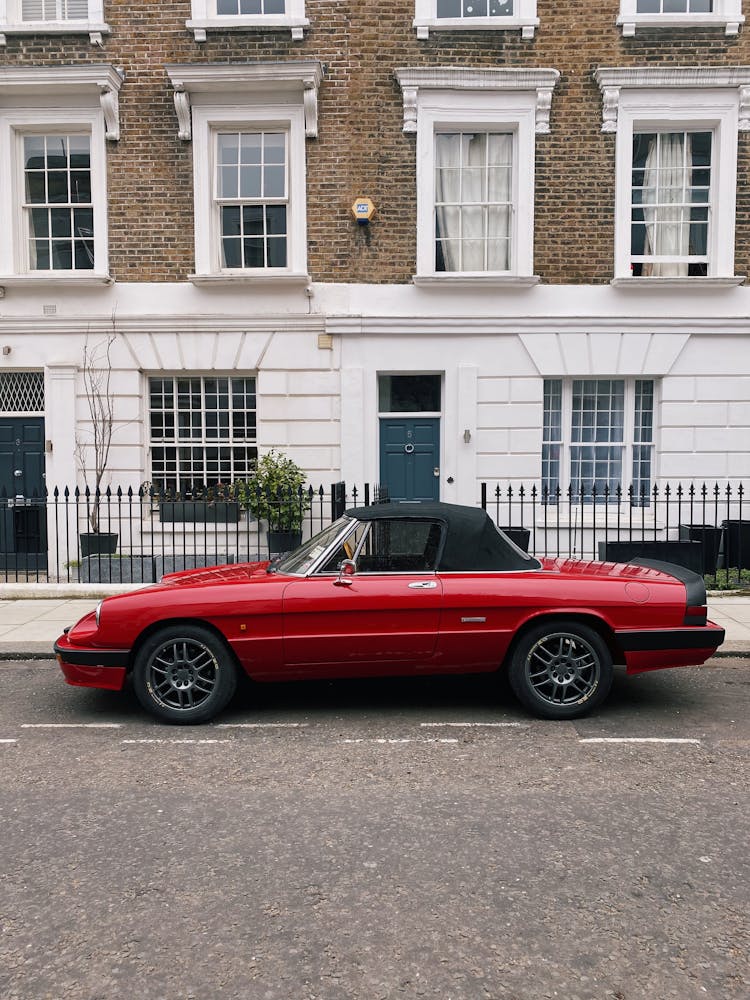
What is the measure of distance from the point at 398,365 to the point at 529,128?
13.5ft

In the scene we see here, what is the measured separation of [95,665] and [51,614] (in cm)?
425

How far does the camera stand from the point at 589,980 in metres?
2.83

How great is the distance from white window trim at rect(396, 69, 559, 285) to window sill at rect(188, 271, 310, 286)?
1825 mm

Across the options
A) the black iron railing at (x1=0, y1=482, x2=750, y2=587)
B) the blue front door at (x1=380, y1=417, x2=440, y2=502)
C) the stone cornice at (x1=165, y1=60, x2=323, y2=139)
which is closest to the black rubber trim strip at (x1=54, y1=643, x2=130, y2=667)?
the black iron railing at (x1=0, y1=482, x2=750, y2=587)

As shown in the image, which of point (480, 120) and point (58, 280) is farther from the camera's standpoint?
point (58, 280)

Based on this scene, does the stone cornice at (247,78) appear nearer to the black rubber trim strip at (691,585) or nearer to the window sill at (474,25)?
the window sill at (474,25)

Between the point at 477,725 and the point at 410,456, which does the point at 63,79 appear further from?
the point at 477,725

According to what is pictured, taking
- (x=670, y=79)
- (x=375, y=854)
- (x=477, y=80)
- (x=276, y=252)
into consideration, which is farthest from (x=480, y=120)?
(x=375, y=854)

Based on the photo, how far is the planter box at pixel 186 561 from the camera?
11594 mm

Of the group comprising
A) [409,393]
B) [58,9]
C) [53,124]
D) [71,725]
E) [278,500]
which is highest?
[58,9]

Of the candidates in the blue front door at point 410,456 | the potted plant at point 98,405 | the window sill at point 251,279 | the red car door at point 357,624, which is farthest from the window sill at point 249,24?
the red car door at point 357,624

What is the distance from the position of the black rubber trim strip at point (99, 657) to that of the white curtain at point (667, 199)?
34.3ft

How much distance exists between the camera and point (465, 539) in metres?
5.94

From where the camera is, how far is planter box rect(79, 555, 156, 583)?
36.6 ft
